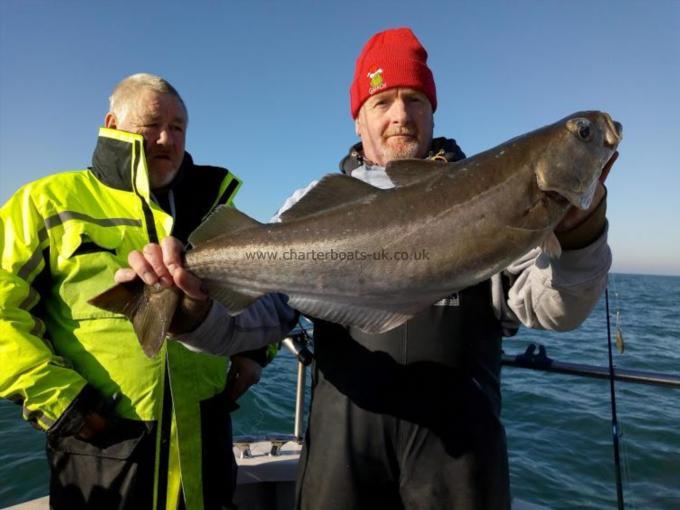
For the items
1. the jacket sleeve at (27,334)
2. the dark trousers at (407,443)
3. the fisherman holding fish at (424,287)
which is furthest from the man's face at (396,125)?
the jacket sleeve at (27,334)

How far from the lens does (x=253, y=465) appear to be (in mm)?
4582

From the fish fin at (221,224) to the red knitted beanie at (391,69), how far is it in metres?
1.43

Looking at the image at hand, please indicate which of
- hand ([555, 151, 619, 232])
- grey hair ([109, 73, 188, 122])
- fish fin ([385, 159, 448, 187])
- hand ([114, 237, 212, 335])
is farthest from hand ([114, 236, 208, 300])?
hand ([555, 151, 619, 232])

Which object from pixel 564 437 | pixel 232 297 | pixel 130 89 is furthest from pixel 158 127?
pixel 564 437

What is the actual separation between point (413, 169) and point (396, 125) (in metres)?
0.77

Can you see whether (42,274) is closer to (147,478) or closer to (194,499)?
(147,478)

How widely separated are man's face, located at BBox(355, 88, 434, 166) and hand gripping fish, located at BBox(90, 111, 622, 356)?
73cm

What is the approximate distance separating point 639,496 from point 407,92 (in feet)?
24.3

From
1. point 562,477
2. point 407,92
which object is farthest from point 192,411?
point 562,477

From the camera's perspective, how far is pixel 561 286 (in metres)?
2.29

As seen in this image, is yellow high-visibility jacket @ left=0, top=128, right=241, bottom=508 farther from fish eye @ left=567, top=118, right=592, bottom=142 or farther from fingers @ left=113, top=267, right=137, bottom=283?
fish eye @ left=567, top=118, right=592, bottom=142

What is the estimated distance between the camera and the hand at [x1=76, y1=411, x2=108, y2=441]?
9.77ft

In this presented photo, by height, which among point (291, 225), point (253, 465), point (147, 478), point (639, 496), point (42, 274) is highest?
point (291, 225)

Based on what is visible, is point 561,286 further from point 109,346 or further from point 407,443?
point 109,346
